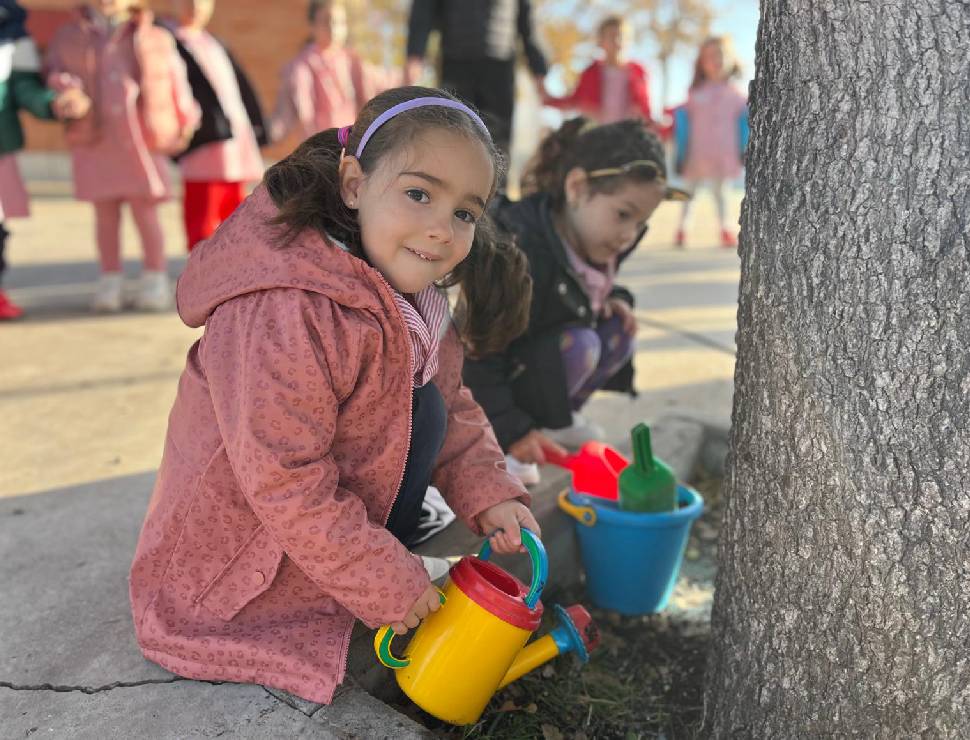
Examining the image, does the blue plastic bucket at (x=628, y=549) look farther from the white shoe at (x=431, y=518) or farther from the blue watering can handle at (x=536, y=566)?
the blue watering can handle at (x=536, y=566)

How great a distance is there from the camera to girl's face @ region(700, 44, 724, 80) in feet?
25.9

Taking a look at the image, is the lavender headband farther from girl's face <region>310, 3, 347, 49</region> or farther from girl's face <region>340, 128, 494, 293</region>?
girl's face <region>310, 3, 347, 49</region>

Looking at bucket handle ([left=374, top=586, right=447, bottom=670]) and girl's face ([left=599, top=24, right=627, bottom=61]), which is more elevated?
girl's face ([left=599, top=24, right=627, bottom=61])

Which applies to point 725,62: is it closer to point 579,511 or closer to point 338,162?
point 579,511

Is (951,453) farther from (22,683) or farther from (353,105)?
(353,105)

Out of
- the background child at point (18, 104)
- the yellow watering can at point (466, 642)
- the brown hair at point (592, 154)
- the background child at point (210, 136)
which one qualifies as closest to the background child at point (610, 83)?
the background child at point (210, 136)

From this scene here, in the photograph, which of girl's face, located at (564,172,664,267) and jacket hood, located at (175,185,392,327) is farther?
girl's face, located at (564,172,664,267)

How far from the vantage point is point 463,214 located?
5.82ft

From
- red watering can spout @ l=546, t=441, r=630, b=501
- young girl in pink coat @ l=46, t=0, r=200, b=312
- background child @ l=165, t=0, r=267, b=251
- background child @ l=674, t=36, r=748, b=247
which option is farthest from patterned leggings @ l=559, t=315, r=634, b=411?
background child @ l=674, t=36, r=748, b=247

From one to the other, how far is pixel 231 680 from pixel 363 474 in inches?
16.6

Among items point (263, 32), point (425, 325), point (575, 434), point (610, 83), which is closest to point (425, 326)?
point (425, 325)

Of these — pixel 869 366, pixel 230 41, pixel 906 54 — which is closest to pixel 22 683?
pixel 869 366

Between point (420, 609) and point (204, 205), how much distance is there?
12.6ft

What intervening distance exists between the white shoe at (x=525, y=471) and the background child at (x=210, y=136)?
2862 millimetres
